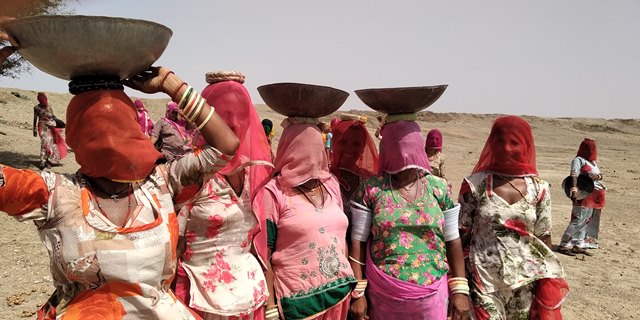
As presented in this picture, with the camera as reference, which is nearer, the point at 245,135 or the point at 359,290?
the point at 245,135

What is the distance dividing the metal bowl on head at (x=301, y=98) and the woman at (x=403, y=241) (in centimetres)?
49

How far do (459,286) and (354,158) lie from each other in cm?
120

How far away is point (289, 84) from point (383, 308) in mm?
1547

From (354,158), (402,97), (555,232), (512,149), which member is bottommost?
(555,232)

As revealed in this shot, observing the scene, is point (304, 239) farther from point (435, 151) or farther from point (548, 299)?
point (435, 151)

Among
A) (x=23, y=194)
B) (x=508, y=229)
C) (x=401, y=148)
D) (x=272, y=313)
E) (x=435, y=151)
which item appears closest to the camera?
(x=23, y=194)

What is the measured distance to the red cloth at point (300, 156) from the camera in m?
3.18

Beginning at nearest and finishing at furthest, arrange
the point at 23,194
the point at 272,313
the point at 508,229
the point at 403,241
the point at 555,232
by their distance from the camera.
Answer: the point at 23,194 → the point at 272,313 → the point at 403,241 → the point at 508,229 → the point at 555,232

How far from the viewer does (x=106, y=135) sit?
2020 mm

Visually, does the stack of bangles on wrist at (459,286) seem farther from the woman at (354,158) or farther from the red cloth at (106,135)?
the red cloth at (106,135)

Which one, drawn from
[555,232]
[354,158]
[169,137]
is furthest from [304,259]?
[555,232]

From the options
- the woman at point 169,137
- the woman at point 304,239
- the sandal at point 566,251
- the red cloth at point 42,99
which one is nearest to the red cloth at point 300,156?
the woman at point 304,239

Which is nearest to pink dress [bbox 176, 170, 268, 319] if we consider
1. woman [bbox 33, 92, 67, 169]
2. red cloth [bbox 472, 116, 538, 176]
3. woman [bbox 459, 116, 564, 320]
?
woman [bbox 459, 116, 564, 320]

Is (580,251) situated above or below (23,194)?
below
